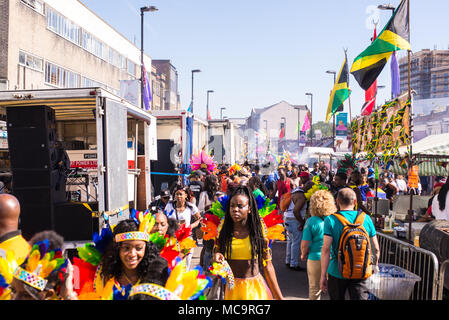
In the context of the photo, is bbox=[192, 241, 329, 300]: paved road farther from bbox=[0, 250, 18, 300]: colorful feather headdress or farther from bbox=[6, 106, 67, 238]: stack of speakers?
bbox=[0, 250, 18, 300]: colorful feather headdress

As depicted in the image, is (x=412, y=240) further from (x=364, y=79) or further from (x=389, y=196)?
(x=389, y=196)

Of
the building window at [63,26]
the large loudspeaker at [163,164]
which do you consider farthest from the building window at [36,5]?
the large loudspeaker at [163,164]

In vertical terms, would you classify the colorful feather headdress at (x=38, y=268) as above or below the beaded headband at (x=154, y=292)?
above

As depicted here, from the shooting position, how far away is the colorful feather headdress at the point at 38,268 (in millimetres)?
2170

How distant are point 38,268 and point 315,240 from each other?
12.1 ft

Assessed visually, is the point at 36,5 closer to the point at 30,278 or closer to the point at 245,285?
the point at 245,285

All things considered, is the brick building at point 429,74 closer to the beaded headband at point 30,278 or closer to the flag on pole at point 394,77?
the flag on pole at point 394,77

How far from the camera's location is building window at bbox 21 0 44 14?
65.0 ft

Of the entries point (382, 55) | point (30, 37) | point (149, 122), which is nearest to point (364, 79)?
point (382, 55)

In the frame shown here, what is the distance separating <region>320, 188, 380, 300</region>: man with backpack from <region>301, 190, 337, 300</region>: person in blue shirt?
750 millimetres

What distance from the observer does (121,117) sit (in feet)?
24.6

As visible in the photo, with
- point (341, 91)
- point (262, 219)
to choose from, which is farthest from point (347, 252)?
point (341, 91)

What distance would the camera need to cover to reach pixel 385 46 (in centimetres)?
765

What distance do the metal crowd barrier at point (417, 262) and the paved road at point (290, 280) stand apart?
1141mm
